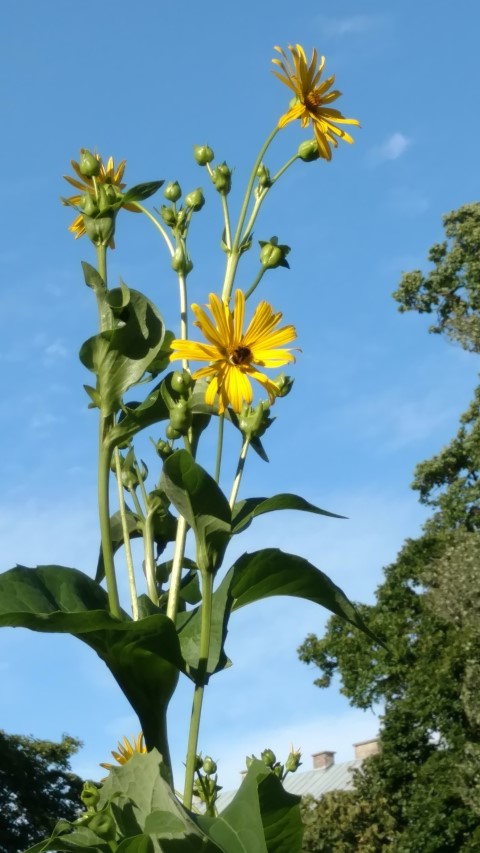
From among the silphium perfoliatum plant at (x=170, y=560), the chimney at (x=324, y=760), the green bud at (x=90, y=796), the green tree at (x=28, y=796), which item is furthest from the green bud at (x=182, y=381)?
the chimney at (x=324, y=760)

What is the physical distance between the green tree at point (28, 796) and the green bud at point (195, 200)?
52.2ft

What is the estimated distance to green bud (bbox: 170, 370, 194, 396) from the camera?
1.73m

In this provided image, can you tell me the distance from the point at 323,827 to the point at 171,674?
18.0 meters

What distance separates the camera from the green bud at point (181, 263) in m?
1.92

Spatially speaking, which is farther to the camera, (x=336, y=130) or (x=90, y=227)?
(x=336, y=130)

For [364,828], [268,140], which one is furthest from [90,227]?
[364,828]

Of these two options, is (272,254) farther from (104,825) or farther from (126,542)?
(104,825)

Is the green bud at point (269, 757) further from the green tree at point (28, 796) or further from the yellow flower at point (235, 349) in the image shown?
the green tree at point (28, 796)

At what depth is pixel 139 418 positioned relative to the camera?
69.9 inches

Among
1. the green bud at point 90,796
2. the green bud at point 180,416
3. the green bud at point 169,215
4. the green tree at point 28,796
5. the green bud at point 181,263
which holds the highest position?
the green tree at point 28,796

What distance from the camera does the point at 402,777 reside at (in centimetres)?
1739

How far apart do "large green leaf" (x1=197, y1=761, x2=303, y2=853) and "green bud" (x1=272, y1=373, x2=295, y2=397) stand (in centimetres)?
59

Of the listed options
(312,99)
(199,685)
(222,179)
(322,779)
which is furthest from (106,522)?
(322,779)

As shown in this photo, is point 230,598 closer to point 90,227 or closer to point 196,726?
point 196,726
